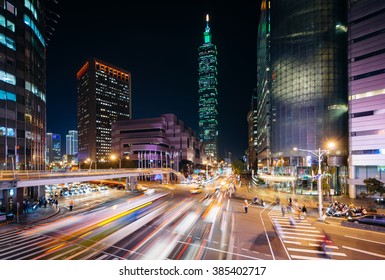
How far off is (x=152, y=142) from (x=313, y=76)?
3083 inches

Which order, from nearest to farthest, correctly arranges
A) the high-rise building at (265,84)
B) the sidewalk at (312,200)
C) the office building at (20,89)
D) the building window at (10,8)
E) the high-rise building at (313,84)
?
the sidewalk at (312,200)
the office building at (20,89)
the building window at (10,8)
the high-rise building at (313,84)
the high-rise building at (265,84)

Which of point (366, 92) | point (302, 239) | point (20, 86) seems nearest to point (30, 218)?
point (20, 86)

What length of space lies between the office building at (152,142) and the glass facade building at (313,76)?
202ft

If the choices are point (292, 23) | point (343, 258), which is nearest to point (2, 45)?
point (343, 258)

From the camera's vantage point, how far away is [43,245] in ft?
57.4

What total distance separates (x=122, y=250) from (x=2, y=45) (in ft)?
143

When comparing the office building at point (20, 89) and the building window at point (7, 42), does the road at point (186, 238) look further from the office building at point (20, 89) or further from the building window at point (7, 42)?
the building window at point (7, 42)

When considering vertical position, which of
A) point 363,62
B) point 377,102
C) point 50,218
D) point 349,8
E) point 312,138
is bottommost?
point 50,218

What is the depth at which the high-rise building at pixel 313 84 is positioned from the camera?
53.0m

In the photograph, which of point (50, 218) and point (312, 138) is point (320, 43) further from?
point (50, 218)

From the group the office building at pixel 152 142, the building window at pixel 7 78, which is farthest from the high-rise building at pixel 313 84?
the office building at pixel 152 142

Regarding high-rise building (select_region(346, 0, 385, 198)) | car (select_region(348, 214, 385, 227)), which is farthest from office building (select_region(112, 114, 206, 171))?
car (select_region(348, 214, 385, 227))

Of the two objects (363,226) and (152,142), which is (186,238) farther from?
(152,142)

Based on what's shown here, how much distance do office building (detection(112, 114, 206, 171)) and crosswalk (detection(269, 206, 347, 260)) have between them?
274 feet
